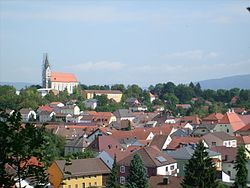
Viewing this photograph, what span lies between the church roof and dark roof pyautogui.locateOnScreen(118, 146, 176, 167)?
8899 centimetres

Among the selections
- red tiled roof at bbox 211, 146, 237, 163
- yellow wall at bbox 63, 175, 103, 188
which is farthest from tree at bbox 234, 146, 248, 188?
yellow wall at bbox 63, 175, 103, 188

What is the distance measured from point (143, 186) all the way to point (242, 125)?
36643 mm

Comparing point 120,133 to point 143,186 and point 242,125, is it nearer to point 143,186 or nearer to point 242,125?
point 242,125

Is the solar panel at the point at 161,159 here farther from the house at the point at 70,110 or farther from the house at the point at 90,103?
the house at the point at 90,103

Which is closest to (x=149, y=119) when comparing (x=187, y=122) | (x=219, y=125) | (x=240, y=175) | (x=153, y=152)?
(x=187, y=122)

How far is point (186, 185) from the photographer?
1961cm

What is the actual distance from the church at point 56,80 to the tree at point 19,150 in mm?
112176

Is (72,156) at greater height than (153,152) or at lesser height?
greater

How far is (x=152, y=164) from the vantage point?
95.7 ft

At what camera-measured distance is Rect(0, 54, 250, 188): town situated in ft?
17.2

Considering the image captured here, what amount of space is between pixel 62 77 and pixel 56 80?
2012 millimetres

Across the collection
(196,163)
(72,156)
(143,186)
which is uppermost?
(72,156)

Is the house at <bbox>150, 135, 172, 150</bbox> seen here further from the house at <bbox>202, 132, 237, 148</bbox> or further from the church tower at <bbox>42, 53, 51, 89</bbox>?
the church tower at <bbox>42, 53, 51, 89</bbox>

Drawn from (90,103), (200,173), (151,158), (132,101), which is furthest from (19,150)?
(132,101)
